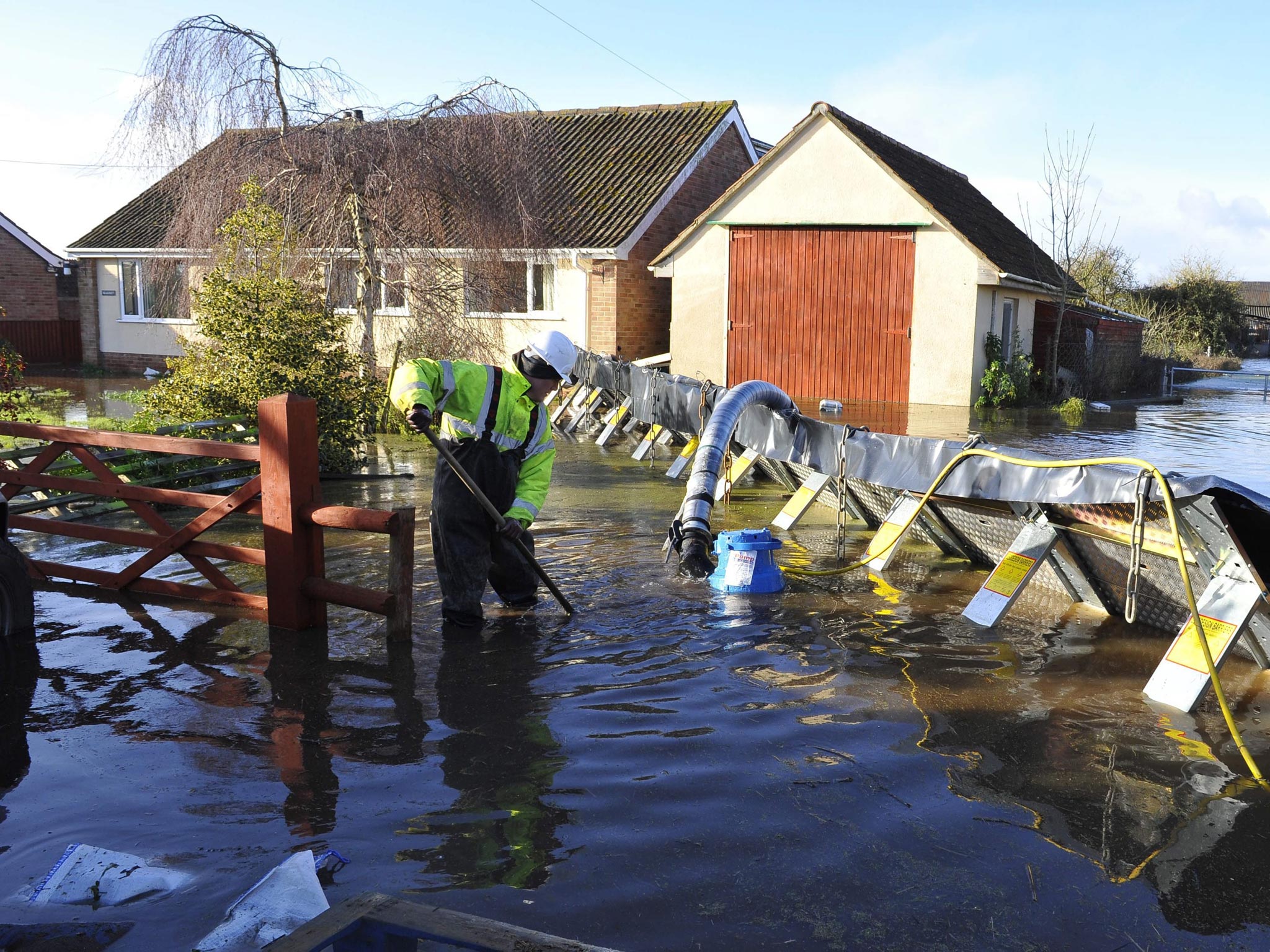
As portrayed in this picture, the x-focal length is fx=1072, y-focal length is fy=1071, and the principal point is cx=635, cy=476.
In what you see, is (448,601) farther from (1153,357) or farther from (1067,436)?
(1153,357)

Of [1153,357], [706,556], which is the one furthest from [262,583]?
[1153,357]

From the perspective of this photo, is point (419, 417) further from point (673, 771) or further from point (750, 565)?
point (750, 565)

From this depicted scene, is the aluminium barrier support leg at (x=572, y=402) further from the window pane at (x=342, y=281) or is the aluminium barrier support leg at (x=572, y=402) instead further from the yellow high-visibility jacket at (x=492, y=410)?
the yellow high-visibility jacket at (x=492, y=410)

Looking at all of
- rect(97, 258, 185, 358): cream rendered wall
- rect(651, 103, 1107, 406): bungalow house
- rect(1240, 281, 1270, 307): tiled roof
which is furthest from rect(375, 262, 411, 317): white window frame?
rect(1240, 281, 1270, 307): tiled roof

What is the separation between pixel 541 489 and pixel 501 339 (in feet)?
40.5

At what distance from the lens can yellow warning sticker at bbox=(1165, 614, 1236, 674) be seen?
4.77 meters

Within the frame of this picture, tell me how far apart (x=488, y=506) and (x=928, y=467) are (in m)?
2.81

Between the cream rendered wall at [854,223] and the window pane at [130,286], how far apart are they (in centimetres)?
1422

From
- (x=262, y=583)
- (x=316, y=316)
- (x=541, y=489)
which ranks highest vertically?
A: (x=316, y=316)

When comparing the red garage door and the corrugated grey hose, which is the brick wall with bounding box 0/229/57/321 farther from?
the corrugated grey hose

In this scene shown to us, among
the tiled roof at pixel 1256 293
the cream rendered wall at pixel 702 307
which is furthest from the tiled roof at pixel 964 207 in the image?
the tiled roof at pixel 1256 293

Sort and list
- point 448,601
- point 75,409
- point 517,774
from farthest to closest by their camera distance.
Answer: point 75,409
point 448,601
point 517,774

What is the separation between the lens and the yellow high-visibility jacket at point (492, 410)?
5566 millimetres

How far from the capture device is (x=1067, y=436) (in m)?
13.8
